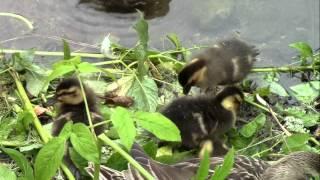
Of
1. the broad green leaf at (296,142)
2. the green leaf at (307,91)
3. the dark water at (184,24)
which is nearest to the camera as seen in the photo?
the broad green leaf at (296,142)

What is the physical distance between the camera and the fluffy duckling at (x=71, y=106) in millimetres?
2752

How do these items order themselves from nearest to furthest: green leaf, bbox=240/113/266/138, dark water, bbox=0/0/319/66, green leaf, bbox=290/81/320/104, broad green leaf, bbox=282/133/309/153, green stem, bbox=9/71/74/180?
green stem, bbox=9/71/74/180 → broad green leaf, bbox=282/133/309/153 → green leaf, bbox=240/113/266/138 → green leaf, bbox=290/81/320/104 → dark water, bbox=0/0/319/66

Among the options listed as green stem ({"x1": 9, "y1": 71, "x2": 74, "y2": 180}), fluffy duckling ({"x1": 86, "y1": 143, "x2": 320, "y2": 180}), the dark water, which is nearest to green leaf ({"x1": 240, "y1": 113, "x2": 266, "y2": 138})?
fluffy duckling ({"x1": 86, "y1": 143, "x2": 320, "y2": 180})

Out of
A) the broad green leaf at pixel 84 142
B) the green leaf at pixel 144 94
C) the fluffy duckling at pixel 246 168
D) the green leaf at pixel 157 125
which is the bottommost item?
the fluffy duckling at pixel 246 168

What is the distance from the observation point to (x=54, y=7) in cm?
359

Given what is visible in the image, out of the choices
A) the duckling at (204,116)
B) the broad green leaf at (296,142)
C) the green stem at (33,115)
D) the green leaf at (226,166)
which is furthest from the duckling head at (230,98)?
the green leaf at (226,166)

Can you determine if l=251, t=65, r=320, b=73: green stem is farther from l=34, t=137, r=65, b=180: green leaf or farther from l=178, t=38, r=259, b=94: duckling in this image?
l=34, t=137, r=65, b=180: green leaf

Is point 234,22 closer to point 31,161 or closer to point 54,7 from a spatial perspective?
point 54,7

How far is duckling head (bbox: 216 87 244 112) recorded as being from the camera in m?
2.98

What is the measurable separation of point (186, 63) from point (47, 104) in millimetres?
587

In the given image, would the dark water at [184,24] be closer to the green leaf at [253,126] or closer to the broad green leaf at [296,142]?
the green leaf at [253,126]

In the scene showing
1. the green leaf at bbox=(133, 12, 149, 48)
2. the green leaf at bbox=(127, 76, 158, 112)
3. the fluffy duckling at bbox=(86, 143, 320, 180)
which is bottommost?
the fluffy duckling at bbox=(86, 143, 320, 180)

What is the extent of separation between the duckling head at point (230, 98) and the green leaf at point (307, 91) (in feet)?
1.30

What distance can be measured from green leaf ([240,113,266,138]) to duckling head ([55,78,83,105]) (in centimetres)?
70
